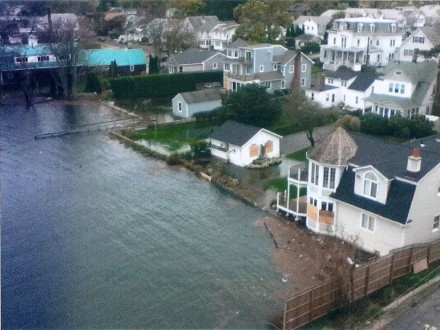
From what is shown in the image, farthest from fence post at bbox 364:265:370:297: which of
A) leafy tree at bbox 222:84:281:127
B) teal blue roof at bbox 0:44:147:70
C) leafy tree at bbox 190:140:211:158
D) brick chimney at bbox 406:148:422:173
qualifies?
teal blue roof at bbox 0:44:147:70

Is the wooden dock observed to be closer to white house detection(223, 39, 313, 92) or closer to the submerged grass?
white house detection(223, 39, 313, 92)

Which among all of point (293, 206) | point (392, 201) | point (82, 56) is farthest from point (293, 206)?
point (82, 56)

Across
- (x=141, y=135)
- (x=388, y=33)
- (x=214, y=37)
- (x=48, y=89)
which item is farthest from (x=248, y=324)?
(x=214, y=37)

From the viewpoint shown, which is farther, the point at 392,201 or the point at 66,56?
the point at 66,56

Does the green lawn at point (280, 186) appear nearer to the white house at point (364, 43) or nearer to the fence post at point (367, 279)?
the fence post at point (367, 279)

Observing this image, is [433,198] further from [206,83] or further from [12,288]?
[206,83]

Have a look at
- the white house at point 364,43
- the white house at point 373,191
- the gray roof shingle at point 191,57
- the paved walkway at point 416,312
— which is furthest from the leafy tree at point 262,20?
the paved walkway at point 416,312

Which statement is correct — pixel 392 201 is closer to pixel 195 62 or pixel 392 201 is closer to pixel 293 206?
pixel 293 206
